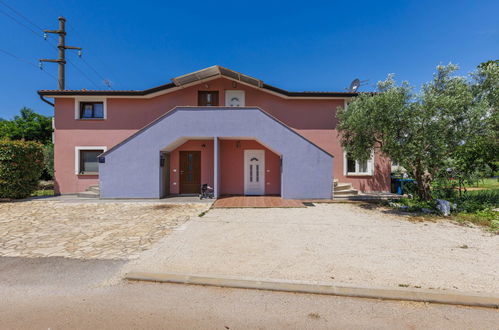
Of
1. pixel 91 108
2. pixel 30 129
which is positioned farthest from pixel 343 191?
pixel 30 129

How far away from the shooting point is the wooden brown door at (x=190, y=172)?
12.5 meters

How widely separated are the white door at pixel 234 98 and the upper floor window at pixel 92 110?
8.07 m

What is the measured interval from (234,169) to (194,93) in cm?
564

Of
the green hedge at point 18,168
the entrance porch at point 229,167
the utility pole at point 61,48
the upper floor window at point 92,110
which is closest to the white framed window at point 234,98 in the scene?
the entrance porch at point 229,167

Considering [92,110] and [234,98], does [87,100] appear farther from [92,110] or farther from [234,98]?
[234,98]

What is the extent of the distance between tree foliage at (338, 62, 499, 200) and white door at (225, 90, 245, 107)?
7.05 m

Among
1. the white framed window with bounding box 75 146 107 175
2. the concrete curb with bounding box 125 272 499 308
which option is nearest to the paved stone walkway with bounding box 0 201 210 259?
the concrete curb with bounding box 125 272 499 308

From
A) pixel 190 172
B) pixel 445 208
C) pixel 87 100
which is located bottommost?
pixel 445 208

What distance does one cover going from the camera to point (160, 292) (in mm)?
3053

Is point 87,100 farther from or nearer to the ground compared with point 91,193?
farther from the ground

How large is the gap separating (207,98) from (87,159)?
8.54 m

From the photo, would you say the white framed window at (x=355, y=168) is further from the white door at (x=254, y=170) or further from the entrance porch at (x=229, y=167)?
the white door at (x=254, y=170)

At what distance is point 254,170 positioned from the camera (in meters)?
12.6

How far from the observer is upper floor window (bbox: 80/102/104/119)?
12.9 m
